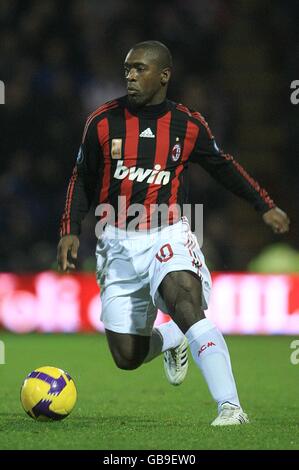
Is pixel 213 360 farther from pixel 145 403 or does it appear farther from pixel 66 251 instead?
pixel 145 403

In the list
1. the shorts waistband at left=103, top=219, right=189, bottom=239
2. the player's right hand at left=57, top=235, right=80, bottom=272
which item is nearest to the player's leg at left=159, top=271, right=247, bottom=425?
the shorts waistband at left=103, top=219, right=189, bottom=239

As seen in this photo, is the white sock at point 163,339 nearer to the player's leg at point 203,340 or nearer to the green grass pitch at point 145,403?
the green grass pitch at point 145,403

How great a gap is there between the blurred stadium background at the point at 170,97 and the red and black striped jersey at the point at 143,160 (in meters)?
5.60

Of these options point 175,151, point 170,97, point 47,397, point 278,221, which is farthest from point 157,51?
point 170,97

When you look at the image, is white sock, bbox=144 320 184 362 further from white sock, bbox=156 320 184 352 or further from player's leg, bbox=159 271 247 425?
player's leg, bbox=159 271 247 425

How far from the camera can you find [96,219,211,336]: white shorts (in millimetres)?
5684

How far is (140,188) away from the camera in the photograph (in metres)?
5.90

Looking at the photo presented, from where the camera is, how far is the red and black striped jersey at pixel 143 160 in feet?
19.4

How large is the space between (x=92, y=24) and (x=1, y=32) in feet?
3.92

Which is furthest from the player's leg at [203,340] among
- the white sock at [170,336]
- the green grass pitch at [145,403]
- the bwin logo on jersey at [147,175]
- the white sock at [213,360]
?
the white sock at [170,336]

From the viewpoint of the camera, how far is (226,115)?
13.3m

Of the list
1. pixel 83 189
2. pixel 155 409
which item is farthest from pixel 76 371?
pixel 83 189

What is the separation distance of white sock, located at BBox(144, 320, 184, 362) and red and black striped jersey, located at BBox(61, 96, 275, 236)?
865 mm
